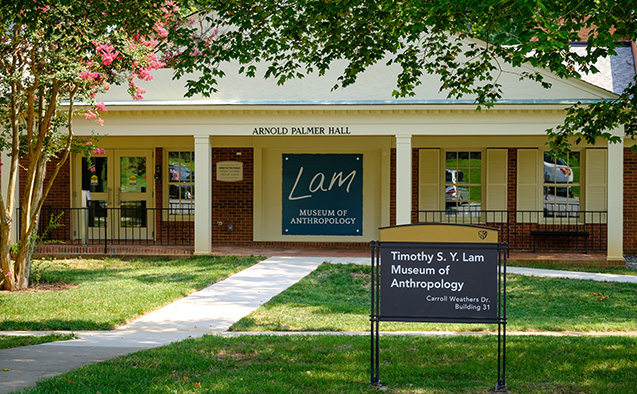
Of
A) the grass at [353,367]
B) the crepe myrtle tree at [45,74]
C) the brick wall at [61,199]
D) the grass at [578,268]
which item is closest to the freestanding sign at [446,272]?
the grass at [353,367]

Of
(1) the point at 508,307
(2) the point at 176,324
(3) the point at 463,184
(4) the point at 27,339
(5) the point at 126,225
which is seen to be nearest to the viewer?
(4) the point at 27,339

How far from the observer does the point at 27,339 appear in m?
7.51

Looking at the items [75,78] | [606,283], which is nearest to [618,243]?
[606,283]

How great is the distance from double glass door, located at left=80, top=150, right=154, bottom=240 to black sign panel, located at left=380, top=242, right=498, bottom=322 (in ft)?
43.4

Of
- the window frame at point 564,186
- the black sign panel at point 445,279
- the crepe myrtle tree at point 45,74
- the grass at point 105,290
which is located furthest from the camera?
the window frame at point 564,186

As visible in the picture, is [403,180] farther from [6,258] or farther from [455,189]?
[6,258]

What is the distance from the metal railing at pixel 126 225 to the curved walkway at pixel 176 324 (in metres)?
4.04

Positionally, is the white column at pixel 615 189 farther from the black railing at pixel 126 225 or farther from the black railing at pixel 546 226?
the black railing at pixel 126 225

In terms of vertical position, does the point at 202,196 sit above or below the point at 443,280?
above

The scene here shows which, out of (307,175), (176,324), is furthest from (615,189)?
(176,324)

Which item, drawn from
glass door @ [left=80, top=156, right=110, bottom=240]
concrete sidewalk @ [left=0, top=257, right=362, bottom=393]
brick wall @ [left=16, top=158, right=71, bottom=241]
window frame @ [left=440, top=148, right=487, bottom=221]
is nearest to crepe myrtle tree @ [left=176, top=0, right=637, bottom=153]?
concrete sidewalk @ [left=0, top=257, right=362, bottom=393]

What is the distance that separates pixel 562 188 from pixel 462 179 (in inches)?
97.2

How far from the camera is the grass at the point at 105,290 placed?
347 inches

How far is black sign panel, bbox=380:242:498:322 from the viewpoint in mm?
5500
